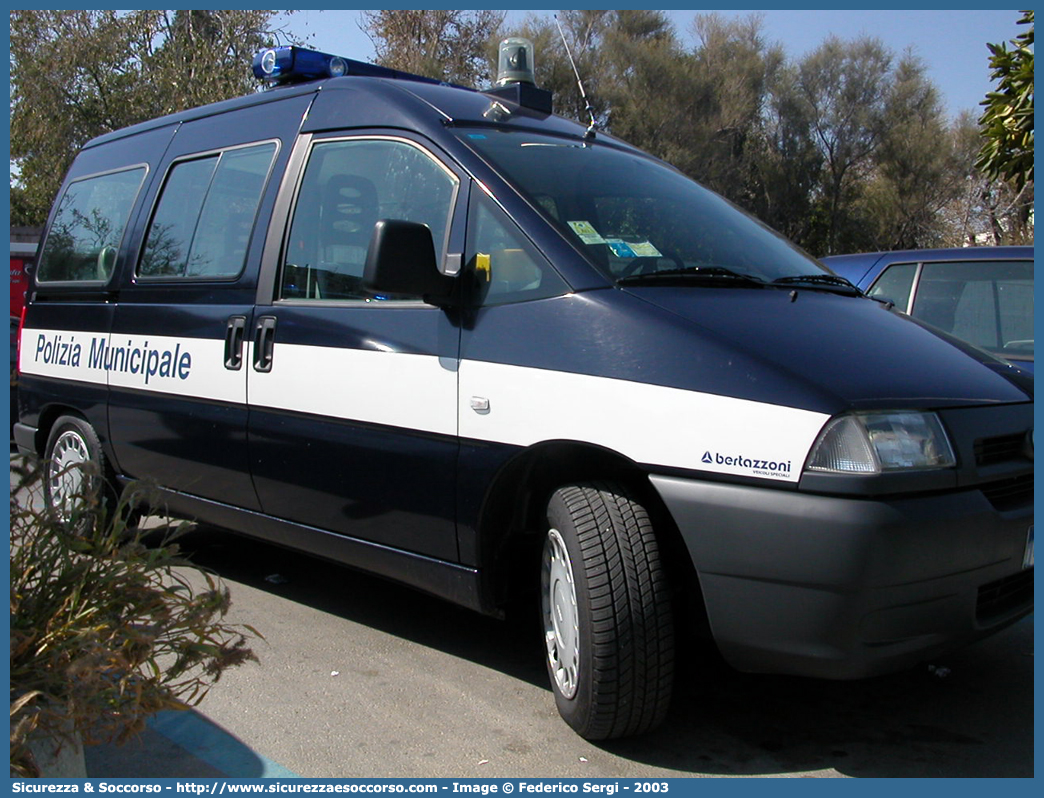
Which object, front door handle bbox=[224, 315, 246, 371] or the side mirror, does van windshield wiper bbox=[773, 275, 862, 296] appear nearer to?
the side mirror

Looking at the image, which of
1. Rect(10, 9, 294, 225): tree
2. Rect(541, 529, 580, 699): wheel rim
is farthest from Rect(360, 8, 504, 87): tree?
Rect(541, 529, 580, 699): wheel rim

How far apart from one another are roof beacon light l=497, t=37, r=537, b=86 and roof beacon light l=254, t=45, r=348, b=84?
745 mm

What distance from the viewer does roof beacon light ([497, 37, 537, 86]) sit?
4918mm

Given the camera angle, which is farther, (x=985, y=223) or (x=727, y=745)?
(x=985, y=223)

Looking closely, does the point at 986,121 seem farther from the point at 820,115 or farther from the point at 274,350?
the point at 820,115

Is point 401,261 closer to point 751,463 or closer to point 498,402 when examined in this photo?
point 498,402

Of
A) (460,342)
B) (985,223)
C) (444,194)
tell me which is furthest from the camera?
(985,223)

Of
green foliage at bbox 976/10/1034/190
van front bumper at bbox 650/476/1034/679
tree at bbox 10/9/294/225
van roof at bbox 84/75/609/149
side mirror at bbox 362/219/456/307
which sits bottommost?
van front bumper at bbox 650/476/1034/679

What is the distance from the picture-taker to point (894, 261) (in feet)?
20.0

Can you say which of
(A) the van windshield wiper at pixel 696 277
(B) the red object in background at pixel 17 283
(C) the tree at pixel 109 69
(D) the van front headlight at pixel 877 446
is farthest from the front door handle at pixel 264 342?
(C) the tree at pixel 109 69

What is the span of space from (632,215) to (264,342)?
1553mm

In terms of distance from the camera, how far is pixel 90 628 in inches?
91.3

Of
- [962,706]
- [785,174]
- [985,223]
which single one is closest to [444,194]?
[962,706]

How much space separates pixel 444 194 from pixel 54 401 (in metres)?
2.91
